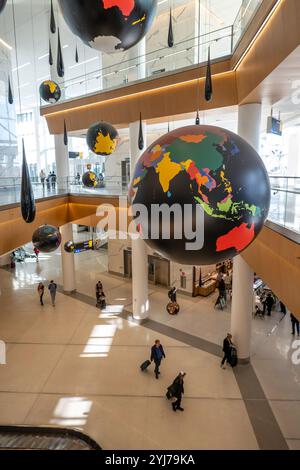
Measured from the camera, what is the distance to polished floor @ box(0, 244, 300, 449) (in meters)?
6.85

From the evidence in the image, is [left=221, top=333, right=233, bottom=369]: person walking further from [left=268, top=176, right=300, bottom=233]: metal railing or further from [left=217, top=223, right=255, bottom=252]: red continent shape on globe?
[left=217, top=223, right=255, bottom=252]: red continent shape on globe

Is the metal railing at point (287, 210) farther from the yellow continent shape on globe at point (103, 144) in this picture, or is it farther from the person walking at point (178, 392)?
the person walking at point (178, 392)

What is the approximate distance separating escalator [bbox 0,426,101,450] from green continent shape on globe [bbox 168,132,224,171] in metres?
6.60

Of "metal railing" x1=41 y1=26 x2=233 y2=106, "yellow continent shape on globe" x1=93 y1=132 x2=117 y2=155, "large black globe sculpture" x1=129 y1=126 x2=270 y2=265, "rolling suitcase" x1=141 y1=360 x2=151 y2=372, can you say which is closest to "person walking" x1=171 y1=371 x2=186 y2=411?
"rolling suitcase" x1=141 y1=360 x2=151 y2=372

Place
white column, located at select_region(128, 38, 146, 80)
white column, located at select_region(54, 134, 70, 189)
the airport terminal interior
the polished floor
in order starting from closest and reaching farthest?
1. the airport terminal interior
2. the polished floor
3. white column, located at select_region(128, 38, 146, 80)
4. white column, located at select_region(54, 134, 70, 189)

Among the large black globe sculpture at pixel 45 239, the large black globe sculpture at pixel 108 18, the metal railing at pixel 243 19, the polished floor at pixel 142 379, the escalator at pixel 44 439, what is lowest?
the polished floor at pixel 142 379

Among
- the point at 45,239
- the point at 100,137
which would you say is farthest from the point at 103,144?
the point at 45,239

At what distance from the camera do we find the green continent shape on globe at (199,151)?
Result: 1.55m

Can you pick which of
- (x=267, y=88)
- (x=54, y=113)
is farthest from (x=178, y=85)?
(x=54, y=113)

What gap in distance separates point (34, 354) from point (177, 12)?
14379mm

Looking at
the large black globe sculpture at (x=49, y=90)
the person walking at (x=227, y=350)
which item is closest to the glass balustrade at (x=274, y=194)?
the large black globe sculpture at (x=49, y=90)

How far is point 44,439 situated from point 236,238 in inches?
278

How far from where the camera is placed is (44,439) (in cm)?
648
